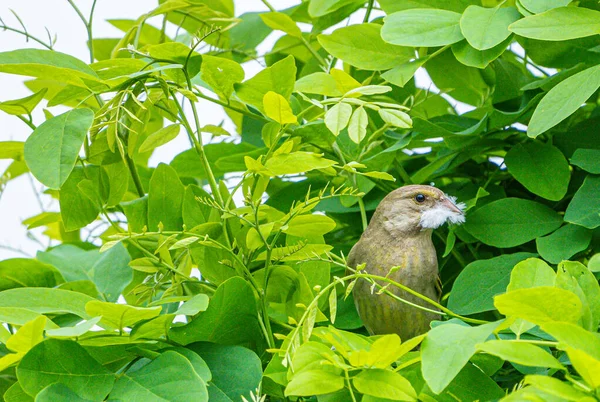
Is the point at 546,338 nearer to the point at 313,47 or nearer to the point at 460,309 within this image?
the point at 460,309

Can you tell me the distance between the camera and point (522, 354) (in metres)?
0.94

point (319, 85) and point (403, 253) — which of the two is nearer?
point (319, 85)

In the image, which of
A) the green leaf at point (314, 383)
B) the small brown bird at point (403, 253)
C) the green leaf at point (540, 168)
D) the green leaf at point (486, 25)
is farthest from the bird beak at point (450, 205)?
the green leaf at point (314, 383)

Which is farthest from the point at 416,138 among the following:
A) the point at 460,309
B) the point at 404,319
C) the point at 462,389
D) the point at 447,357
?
the point at 447,357

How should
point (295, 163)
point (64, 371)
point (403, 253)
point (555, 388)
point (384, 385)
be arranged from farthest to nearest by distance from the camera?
point (403, 253)
point (295, 163)
point (64, 371)
point (384, 385)
point (555, 388)

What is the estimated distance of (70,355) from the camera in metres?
1.17

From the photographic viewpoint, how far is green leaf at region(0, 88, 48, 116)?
147 centimetres

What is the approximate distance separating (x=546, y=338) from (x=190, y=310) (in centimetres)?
54

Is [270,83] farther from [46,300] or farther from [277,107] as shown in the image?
[46,300]

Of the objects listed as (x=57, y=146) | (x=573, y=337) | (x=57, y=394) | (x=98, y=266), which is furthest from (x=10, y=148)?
(x=573, y=337)

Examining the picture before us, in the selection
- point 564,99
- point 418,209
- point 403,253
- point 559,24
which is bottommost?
point 403,253

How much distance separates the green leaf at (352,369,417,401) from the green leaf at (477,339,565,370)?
140 mm

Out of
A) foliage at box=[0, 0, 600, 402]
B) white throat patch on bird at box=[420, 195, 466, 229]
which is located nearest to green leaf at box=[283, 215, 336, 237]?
foliage at box=[0, 0, 600, 402]

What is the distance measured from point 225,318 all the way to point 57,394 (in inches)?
11.4
